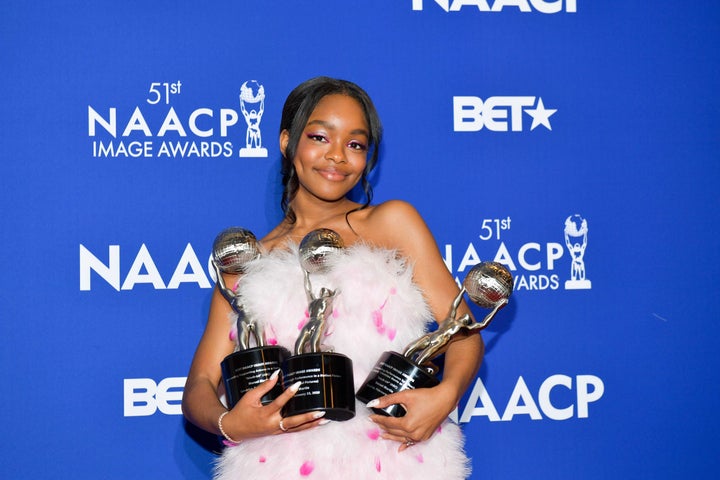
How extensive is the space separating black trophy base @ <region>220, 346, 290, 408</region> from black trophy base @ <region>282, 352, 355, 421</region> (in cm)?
5

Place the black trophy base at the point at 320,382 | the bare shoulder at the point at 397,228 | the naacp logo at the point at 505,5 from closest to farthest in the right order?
the black trophy base at the point at 320,382 < the bare shoulder at the point at 397,228 < the naacp logo at the point at 505,5

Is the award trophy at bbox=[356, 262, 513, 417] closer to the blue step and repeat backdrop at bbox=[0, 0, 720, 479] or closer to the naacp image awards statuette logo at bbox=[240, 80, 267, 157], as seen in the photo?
the blue step and repeat backdrop at bbox=[0, 0, 720, 479]

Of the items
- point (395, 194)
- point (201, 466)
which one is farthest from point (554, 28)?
point (201, 466)

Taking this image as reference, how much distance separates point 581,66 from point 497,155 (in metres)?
0.32

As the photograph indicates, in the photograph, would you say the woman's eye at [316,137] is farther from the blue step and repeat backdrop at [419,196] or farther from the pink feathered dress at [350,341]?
the blue step and repeat backdrop at [419,196]

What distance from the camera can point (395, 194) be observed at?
6.56 ft

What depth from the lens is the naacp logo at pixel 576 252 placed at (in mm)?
2020

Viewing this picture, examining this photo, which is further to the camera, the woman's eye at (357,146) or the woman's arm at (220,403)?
the woman's eye at (357,146)

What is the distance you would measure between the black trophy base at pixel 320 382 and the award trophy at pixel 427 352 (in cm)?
7

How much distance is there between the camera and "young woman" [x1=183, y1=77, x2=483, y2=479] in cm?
134

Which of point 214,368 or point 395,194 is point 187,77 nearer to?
point 395,194

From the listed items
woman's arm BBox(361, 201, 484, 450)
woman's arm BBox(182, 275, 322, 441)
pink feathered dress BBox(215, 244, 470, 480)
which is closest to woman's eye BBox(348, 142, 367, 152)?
woman's arm BBox(361, 201, 484, 450)

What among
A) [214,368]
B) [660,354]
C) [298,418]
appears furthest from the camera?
[660,354]

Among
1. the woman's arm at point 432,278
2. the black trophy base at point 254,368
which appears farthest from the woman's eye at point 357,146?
the black trophy base at point 254,368
